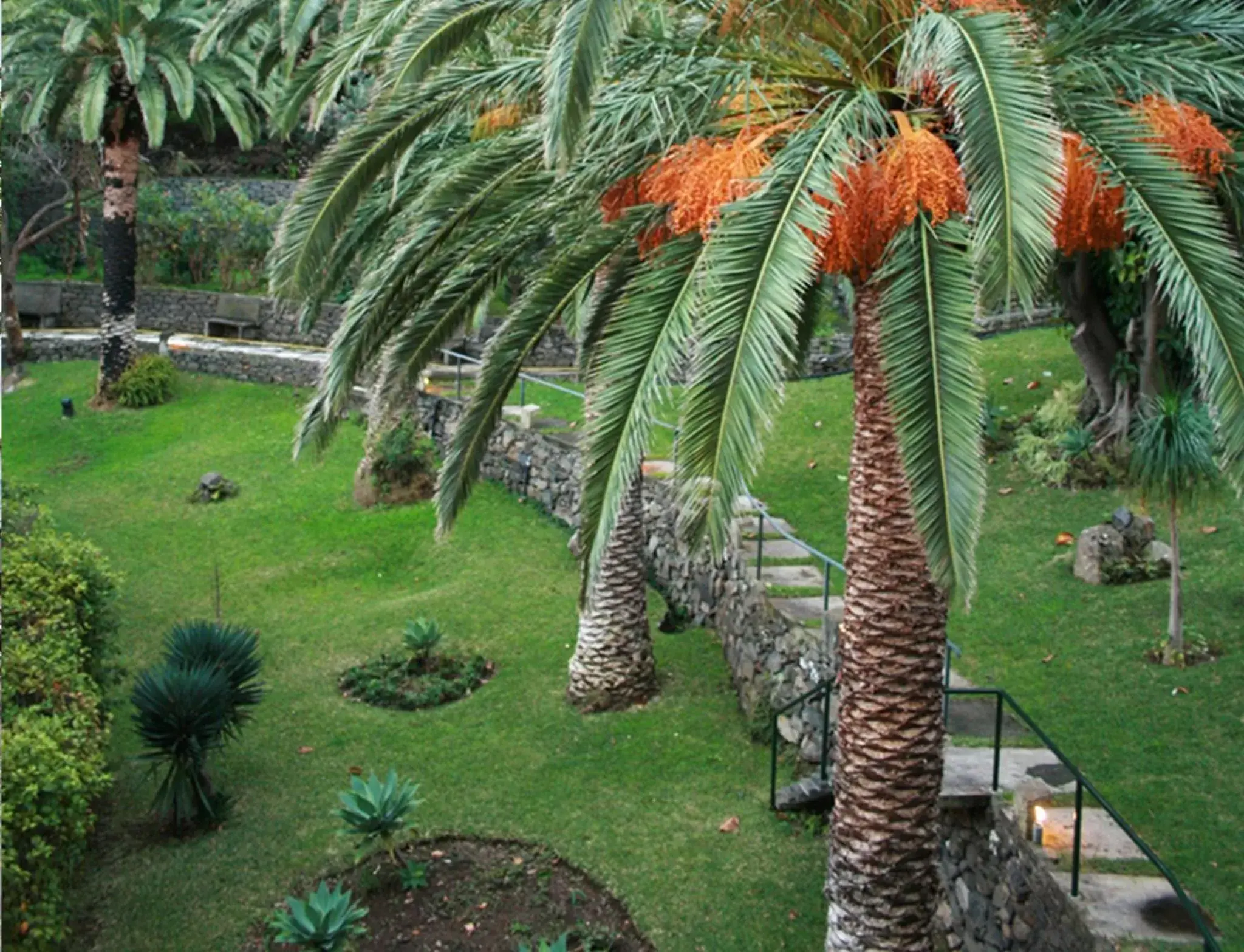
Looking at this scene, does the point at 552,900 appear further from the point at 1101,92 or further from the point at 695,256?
the point at 1101,92

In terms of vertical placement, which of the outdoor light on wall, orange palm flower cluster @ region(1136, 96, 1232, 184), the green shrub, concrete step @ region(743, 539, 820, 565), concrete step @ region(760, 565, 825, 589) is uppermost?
orange palm flower cluster @ region(1136, 96, 1232, 184)

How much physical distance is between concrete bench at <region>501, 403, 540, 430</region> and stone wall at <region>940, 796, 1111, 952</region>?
10929mm

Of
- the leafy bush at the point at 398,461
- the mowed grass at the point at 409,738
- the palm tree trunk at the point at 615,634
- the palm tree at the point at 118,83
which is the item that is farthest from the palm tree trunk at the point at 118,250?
the palm tree trunk at the point at 615,634

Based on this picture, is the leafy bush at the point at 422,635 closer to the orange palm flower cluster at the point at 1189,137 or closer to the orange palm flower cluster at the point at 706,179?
the orange palm flower cluster at the point at 706,179

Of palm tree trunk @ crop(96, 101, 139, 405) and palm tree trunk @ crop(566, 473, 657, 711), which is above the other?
palm tree trunk @ crop(96, 101, 139, 405)

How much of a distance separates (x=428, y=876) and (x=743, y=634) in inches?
163

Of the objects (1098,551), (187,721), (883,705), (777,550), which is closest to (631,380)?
(883,705)

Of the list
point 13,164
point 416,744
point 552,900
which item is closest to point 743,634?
point 416,744

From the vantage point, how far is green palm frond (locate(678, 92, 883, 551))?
583cm

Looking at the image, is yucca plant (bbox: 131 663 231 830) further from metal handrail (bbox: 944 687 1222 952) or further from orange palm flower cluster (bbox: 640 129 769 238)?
orange palm flower cluster (bbox: 640 129 769 238)

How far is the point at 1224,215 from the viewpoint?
7242mm

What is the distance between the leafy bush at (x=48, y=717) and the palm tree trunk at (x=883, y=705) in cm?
436

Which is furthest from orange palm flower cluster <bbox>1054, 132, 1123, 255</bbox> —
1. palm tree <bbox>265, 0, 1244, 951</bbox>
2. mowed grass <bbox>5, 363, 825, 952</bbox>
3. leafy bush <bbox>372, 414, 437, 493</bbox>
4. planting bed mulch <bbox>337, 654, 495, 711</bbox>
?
leafy bush <bbox>372, 414, 437, 493</bbox>

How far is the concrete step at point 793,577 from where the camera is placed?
1284 cm
